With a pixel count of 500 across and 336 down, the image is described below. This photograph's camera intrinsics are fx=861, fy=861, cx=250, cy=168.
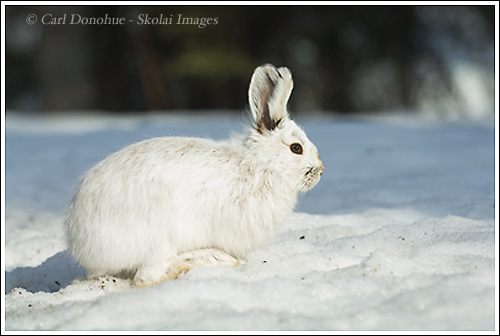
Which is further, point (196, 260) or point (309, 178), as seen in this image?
point (309, 178)

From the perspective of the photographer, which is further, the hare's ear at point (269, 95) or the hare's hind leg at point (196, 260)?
the hare's ear at point (269, 95)

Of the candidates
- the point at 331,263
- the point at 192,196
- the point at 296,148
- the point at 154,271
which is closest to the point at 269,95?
the point at 296,148

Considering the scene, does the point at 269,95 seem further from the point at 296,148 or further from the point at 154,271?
the point at 154,271

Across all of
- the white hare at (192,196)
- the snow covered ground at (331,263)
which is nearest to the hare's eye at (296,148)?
the white hare at (192,196)

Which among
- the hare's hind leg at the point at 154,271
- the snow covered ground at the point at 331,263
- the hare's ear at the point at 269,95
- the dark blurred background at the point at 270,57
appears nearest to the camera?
the snow covered ground at the point at 331,263

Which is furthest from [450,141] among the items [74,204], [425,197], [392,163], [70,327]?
[70,327]

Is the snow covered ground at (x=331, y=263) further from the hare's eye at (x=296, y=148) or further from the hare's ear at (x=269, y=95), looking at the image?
the hare's ear at (x=269, y=95)

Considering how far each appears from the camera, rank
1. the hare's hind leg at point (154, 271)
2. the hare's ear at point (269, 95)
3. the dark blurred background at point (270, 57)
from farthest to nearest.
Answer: the dark blurred background at point (270, 57) → the hare's ear at point (269, 95) → the hare's hind leg at point (154, 271)
